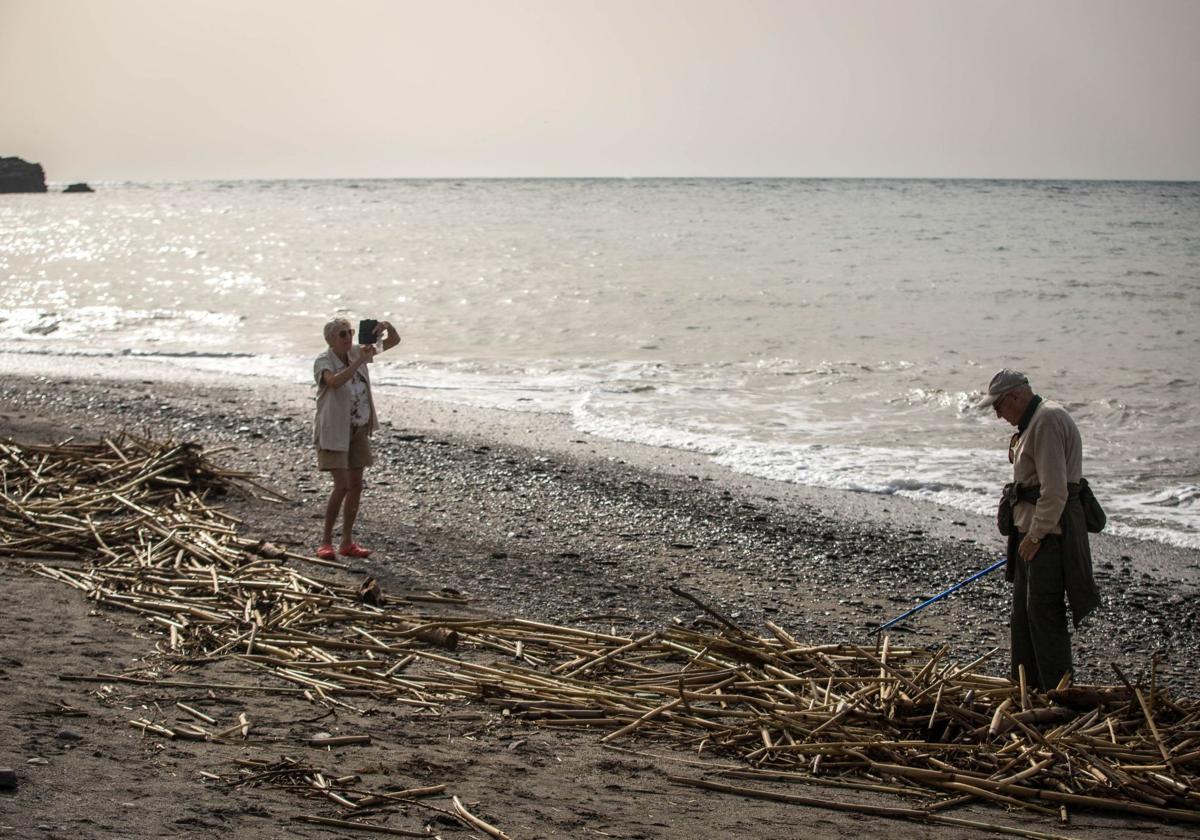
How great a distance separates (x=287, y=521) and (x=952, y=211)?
7018cm

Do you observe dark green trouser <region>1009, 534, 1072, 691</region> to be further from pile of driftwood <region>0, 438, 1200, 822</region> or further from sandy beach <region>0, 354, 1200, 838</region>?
sandy beach <region>0, 354, 1200, 838</region>

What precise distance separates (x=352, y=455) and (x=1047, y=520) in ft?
16.3

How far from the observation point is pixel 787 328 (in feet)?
83.4

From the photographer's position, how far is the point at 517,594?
26.4 feet

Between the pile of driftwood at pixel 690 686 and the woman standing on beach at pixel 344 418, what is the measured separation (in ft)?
2.20

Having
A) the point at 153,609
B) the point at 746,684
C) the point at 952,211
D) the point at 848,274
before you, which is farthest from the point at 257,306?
the point at 952,211

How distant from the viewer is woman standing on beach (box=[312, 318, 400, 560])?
8.38 meters

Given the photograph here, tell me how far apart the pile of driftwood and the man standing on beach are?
1.14 ft

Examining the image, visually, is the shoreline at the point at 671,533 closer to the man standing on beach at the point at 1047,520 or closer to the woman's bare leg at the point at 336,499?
the woman's bare leg at the point at 336,499

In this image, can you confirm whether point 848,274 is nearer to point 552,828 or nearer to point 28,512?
point 28,512

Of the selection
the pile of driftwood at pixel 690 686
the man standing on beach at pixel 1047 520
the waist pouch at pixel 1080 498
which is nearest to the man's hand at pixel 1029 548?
the man standing on beach at pixel 1047 520

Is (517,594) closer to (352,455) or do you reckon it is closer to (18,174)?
(352,455)

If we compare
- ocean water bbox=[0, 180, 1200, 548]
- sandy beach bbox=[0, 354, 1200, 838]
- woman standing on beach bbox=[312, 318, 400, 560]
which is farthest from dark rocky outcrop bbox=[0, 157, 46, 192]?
woman standing on beach bbox=[312, 318, 400, 560]

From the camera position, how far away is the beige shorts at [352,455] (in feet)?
27.7
